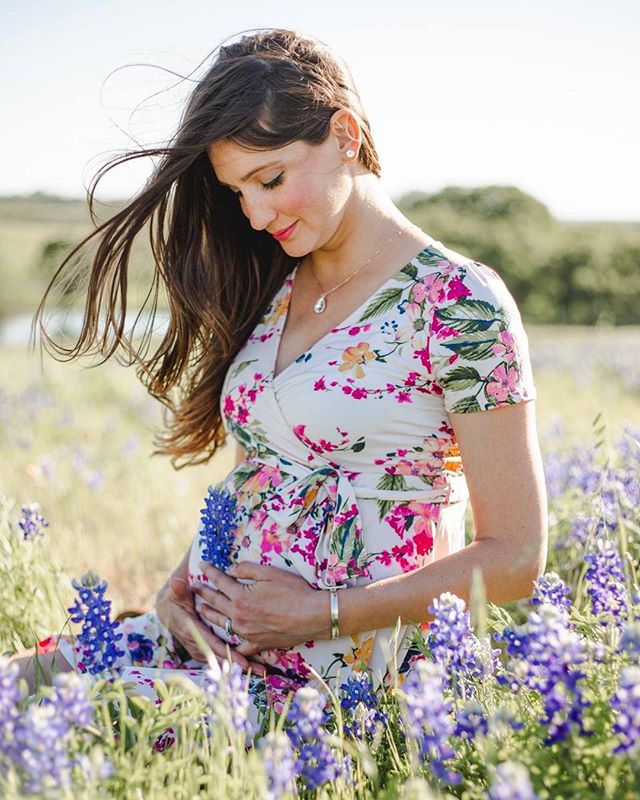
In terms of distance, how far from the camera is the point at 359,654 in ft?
7.04

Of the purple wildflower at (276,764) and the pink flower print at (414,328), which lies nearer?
the purple wildflower at (276,764)

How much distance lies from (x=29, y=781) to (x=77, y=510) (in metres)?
3.61

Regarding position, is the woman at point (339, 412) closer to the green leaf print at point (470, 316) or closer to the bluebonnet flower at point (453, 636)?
the green leaf print at point (470, 316)

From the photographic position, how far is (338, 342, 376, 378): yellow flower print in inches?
86.8

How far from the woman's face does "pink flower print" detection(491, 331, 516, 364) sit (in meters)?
0.58

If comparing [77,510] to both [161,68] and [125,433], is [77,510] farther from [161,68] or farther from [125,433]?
[161,68]

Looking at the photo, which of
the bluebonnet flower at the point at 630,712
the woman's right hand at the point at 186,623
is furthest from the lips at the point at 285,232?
the bluebonnet flower at the point at 630,712

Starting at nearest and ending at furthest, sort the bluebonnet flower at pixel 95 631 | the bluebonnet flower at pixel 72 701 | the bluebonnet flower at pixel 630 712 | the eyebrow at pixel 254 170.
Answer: the bluebonnet flower at pixel 630 712 → the bluebonnet flower at pixel 72 701 → the bluebonnet flower at pixel 95 631 → the eyebrow at pixel 254 170

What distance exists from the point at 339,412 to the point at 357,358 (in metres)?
0.15

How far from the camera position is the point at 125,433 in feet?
22.6

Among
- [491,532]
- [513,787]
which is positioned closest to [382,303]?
[491,532]

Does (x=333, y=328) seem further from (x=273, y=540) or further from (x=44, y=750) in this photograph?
(x=44, y=750)

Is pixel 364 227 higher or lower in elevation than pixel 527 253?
higher

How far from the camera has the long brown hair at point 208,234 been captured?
2.29 metres
